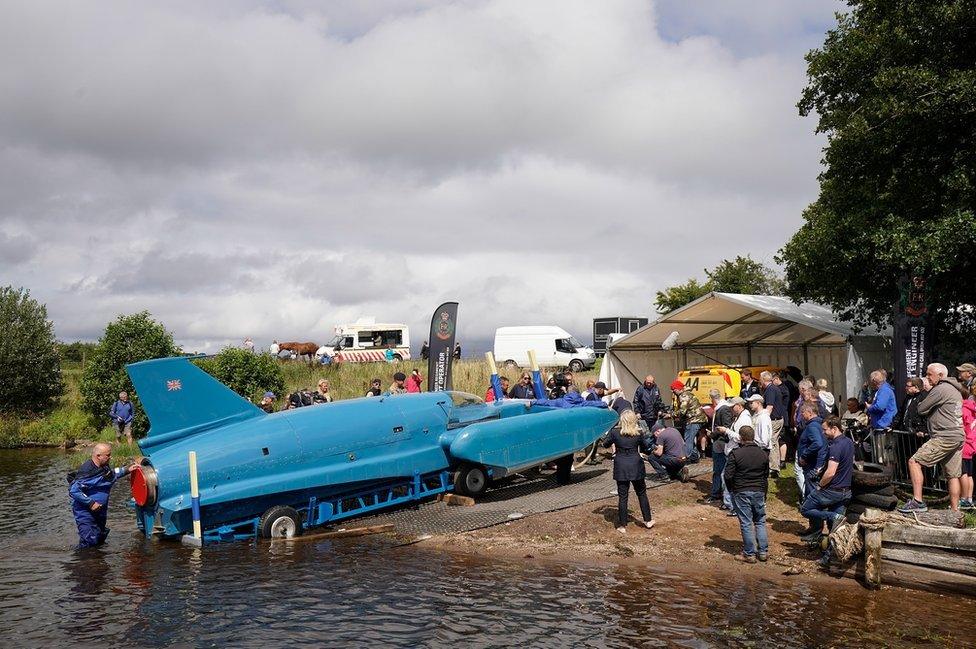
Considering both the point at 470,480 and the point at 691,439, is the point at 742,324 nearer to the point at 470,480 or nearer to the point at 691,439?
the point at 691,439

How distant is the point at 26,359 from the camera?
33.0m

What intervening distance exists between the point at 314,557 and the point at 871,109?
13.8 meters

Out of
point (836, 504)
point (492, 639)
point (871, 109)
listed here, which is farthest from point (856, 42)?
point (492, 639)

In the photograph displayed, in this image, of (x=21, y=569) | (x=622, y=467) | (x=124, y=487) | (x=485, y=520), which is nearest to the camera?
(x=21, y=569)

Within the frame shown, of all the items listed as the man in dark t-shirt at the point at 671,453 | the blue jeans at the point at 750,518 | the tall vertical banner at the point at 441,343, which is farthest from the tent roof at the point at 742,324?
the blue jeans at the point at 750,518

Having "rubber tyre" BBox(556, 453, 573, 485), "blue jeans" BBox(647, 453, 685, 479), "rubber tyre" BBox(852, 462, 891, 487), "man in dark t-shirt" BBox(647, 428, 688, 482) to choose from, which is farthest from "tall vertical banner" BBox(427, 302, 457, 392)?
"rubber tyre" BBox(852, 462, 891, 487)

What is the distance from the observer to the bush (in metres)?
30.3

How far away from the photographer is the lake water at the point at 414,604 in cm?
770

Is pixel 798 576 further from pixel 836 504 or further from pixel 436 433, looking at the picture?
pixel 436 433

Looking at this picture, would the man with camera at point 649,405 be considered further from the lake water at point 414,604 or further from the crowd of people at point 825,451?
the lake water at point 414,604

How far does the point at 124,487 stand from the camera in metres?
18.3

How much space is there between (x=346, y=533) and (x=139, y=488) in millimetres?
3150

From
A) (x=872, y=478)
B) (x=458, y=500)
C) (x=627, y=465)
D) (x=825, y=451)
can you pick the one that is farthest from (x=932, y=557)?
(x=458, y=500)

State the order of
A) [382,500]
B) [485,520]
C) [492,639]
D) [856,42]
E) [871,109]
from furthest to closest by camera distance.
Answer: [856,42], [871,109], [382,500], [485,520], [492,639]
